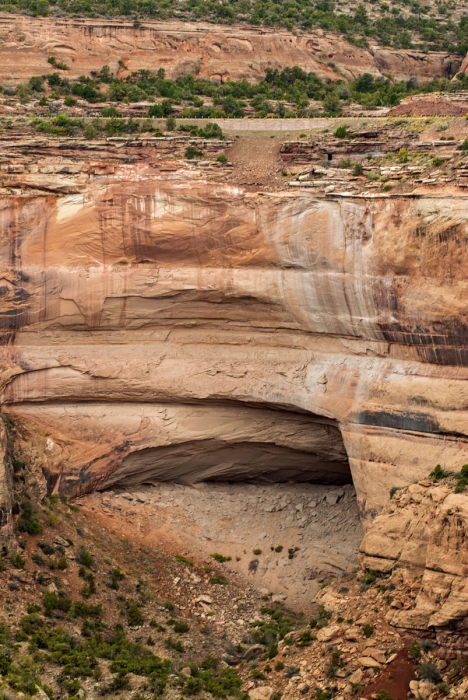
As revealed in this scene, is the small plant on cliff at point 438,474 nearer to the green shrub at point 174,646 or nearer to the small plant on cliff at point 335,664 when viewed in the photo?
the small plant on cliff at point 335,664

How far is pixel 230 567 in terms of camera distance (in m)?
39.2

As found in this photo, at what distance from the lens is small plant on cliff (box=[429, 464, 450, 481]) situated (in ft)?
114

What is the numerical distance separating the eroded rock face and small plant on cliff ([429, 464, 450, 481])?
2469mm

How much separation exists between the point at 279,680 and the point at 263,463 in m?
11.6

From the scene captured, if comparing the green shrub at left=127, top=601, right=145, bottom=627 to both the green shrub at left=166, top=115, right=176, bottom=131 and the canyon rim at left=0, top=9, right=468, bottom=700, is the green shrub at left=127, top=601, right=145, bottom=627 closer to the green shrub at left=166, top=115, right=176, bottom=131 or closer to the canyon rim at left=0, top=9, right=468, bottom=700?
the canyon rim at left=0, top=9, right=468, bottom=700

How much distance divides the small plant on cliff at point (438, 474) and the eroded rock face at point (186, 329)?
8.10ft

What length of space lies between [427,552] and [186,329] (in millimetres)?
13104

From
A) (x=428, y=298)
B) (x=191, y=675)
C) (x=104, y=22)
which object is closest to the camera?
(x=191, y=675)

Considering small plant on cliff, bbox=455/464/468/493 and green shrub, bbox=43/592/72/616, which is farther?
small plant on cliff, bbox=455/464/468/493

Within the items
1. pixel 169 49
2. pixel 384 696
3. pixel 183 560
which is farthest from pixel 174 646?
pixel 169 49

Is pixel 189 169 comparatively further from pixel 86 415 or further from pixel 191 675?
pixel 191 675

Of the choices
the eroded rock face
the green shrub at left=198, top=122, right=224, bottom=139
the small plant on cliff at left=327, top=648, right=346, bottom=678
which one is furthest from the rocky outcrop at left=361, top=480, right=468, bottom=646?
the green shrub at left=198, top=122, right=224, bottom=139

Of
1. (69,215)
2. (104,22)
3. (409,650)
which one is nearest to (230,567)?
(409,650)

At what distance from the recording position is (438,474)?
114ft
